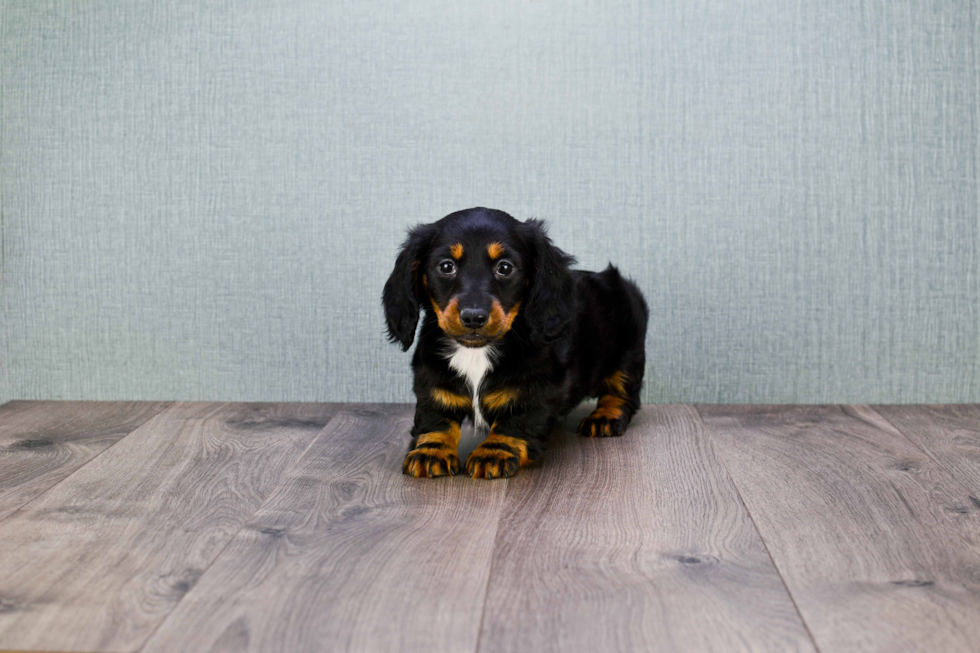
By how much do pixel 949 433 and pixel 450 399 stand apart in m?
1.39

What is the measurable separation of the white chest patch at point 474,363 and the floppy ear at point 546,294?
13 cm

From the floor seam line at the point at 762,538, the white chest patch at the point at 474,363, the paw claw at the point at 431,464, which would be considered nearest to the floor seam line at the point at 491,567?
the paw claw at the point at 431,464

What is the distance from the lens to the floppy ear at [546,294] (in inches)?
85.4

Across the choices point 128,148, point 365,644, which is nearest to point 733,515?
point 365,644

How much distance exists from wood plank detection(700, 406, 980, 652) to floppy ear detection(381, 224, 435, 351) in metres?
0.83

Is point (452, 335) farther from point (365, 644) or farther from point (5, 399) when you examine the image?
point (5, 399)

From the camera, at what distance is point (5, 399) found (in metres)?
2.99

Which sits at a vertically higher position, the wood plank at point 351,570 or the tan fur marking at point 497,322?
the tan fur marking at point 497,322

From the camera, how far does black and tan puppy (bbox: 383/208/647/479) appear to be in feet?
6.84

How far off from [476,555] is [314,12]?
1.90 metres

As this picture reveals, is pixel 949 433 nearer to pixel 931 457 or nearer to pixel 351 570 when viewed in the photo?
pixel 931 457

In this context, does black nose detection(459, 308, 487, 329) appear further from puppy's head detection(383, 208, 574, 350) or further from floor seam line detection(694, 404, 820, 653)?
floor seam line detection(694, 404, 820, 653)

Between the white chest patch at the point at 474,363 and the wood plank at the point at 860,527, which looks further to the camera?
the white chest patch at the point at 474,363

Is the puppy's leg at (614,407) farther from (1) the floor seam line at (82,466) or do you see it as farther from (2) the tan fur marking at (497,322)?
(1) the floor seam line at (82,466)
